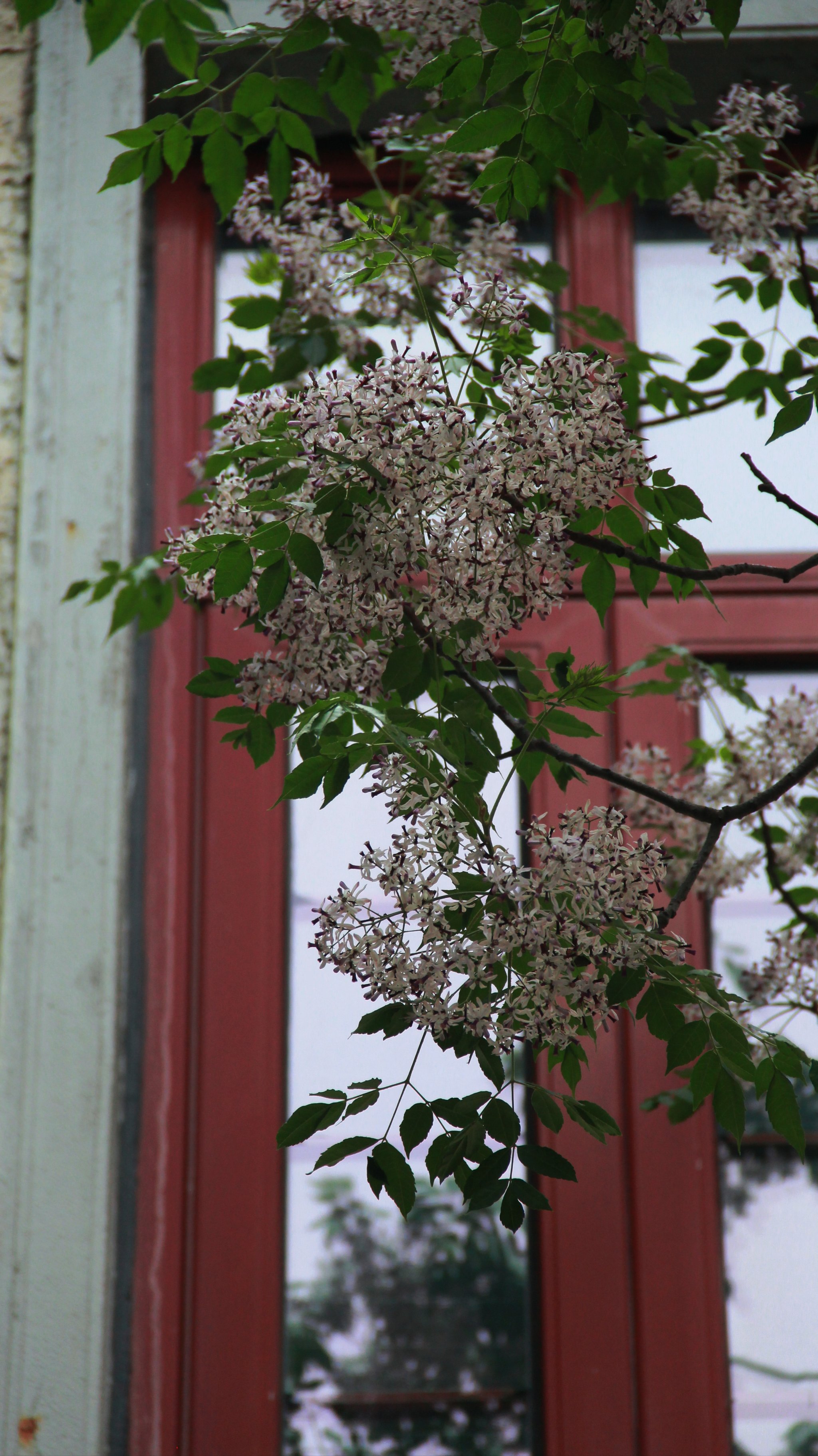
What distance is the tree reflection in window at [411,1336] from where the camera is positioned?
157 centimetres

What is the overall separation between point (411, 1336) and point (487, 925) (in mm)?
932

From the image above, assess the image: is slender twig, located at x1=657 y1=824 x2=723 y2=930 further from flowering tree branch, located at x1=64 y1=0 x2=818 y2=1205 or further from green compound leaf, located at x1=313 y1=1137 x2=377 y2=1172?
green compound leaf, located at x1=313 y1=1137 x2=377 y2=1172

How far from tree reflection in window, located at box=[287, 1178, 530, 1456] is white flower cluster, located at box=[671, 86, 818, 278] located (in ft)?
4.00

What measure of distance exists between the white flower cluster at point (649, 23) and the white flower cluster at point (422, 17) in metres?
0.15

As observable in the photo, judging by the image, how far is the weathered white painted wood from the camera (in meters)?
1.52

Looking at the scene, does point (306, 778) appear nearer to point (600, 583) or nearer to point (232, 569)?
point (232, 569)

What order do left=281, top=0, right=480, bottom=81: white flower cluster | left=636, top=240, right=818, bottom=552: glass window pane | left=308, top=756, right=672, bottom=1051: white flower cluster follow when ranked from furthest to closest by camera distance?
left=636, top=240, right=818, bottom=552: glass window pane
left=281, top=0, right=480, bottom=81: white flower cluster
left=308, top=756, right=672, bottom=1051: white flower cluster

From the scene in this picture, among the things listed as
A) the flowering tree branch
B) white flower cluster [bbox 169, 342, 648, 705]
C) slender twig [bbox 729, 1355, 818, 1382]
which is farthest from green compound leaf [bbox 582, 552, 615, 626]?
slender twig [bbox 729, 1355, 818, 1382]

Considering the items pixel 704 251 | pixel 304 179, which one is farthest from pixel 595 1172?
pixel 704 251

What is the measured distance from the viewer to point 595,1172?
63.8 inches

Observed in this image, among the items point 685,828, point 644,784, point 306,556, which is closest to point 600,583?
point 644,784

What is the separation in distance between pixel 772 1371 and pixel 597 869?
102cm

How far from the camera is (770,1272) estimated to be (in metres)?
1.63

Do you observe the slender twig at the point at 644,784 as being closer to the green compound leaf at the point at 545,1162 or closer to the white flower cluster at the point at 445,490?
the white flower cluster at the point at 445,490
